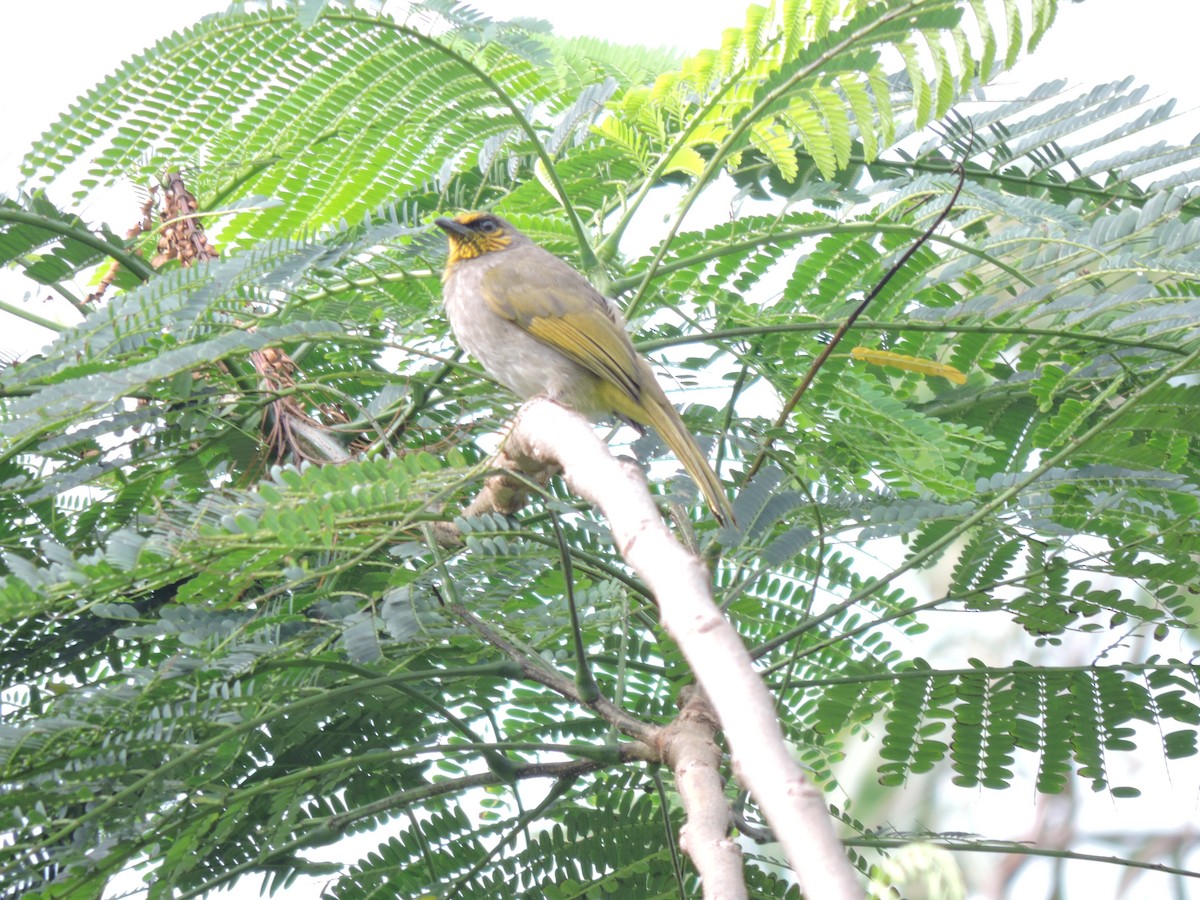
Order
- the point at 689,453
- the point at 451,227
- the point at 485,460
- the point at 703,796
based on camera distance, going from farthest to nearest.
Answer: the point at 451,227 < the point at 689,453 < the point at 485,460 < the point at 703,796

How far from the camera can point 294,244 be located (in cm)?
273

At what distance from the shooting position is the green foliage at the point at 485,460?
221 centimetres

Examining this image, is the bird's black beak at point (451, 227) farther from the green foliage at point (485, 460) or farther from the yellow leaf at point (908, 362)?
the yellow leaf at point (908, 362)

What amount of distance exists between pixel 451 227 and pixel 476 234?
0.81 ft

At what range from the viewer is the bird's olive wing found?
11.3 ft

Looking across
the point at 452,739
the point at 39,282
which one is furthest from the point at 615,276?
the point at 39,282

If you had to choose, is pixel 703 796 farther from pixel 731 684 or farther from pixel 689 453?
pixel 689 453

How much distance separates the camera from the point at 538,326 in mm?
3703

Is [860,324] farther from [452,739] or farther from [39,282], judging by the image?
[39,282]

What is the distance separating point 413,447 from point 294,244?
0.79 metres

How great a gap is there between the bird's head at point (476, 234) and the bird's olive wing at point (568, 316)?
10cm

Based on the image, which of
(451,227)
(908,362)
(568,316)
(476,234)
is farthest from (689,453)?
(476,234)

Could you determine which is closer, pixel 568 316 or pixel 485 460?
pixel 485 460

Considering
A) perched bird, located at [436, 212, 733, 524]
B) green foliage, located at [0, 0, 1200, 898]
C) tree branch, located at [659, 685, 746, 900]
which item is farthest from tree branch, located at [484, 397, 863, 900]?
perched bird, located at [436, 212, 733, 524]
